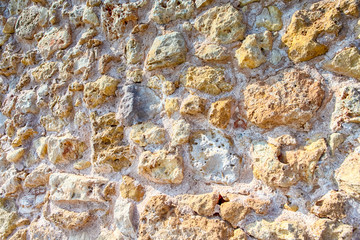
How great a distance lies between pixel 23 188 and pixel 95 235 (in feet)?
1.85

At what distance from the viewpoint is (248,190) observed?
960mm

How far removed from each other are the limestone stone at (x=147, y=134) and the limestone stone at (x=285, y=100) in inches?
13.4

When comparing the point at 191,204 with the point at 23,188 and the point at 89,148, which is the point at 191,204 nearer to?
the point at 89,148

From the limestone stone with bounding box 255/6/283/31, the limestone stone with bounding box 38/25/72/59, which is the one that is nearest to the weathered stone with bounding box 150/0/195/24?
the limestone stone with bounding box 255/6/283/31

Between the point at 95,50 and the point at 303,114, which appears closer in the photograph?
the point at 303,114

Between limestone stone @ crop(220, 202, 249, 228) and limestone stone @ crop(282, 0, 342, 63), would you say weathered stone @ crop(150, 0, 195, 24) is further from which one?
limestone stone @ crop(220, 202, 249, 228)

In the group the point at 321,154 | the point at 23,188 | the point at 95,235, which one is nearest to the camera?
the point at 321,154

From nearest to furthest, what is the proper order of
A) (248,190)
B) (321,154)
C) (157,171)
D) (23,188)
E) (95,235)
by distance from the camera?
(321,154)
(248,190)
(157,171)
(95,235)
(23,188)

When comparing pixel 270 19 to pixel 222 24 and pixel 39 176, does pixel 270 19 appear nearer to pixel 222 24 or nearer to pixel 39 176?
pixel 222 24

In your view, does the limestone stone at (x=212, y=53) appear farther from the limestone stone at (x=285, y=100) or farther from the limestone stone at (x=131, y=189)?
the limestone stone at (x=131, y=189)

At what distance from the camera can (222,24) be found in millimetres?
1085

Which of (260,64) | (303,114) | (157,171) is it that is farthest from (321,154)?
(157,171)

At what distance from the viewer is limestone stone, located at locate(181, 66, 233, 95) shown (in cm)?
106

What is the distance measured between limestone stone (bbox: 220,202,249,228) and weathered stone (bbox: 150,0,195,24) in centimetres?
75
